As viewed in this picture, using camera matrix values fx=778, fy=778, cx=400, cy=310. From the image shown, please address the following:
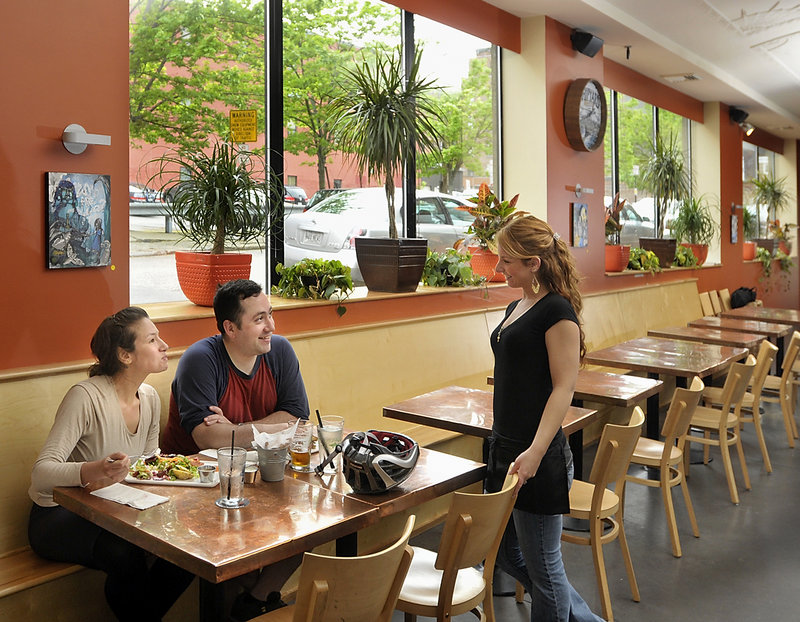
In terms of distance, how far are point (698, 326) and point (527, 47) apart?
311 cm

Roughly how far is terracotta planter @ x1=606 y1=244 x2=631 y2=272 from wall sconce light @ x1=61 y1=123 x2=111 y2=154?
218 inches

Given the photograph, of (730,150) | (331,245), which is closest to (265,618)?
(331,245)

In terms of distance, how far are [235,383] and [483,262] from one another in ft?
9.94

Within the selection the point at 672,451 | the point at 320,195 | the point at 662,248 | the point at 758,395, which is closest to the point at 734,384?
the point at 672,451

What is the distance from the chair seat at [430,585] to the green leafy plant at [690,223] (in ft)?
25.5

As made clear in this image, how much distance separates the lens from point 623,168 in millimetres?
8578

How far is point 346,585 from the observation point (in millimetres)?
1853

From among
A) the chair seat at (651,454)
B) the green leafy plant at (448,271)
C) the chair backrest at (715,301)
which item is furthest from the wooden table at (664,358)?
the chair backrest at (715,301)

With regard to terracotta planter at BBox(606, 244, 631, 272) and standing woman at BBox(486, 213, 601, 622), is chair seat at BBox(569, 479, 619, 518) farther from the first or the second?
terracotta planter at BBox(606, 244, 631, 272)

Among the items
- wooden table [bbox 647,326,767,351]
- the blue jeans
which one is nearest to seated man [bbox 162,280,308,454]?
the blue jeans

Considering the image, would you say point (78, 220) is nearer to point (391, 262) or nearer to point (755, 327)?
point (391, 262)

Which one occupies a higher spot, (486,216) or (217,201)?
(486,216)

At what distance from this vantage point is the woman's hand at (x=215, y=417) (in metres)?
2.91

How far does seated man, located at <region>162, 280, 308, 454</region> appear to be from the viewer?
2938 millimetres
